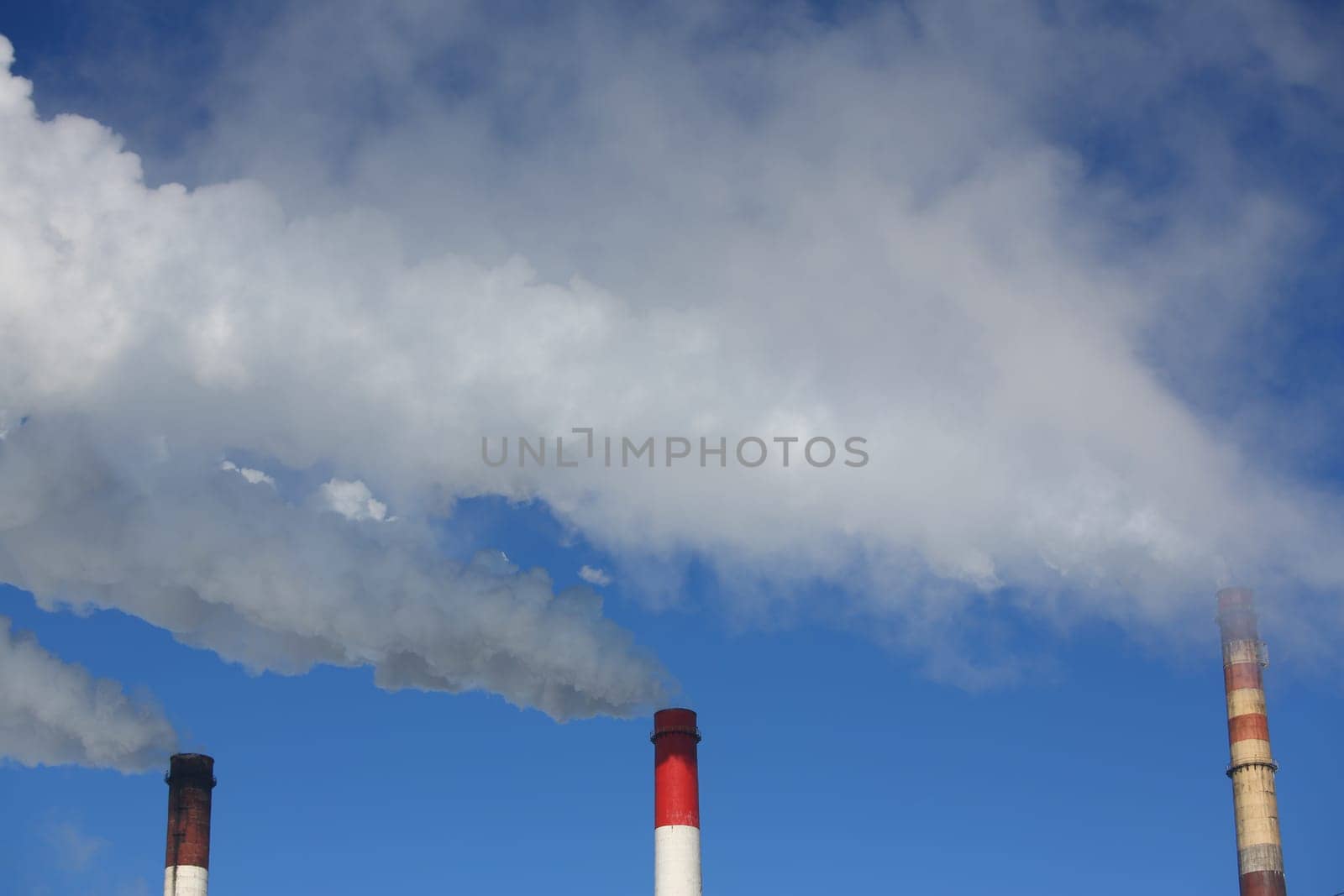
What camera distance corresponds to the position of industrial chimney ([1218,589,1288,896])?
43.2 metres

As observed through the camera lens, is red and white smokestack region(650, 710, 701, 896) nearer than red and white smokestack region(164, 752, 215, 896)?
Yes

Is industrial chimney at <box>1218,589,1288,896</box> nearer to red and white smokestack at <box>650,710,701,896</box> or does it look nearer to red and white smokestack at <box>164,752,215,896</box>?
red and white smokestack at <box>650,710,701,896</box>

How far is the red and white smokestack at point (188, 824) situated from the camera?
40.6 meters

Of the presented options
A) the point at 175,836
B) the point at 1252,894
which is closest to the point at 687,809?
the point at 175,836

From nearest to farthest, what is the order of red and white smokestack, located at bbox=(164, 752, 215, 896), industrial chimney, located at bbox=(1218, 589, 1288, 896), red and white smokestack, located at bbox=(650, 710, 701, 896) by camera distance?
red and white smokestack, located at bbox=(650, 710, 701, 896)
red and white smokestack, located at bbox=(164, 752, 215, 896)
industrial chimney, located at bbox=(1218, 589, 1288, 896)

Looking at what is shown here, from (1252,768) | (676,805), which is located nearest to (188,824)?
(676,805)

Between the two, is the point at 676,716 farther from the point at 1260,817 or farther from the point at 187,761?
the point at 1260,817

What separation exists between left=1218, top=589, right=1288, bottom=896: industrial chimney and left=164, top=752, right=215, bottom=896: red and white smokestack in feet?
91.7

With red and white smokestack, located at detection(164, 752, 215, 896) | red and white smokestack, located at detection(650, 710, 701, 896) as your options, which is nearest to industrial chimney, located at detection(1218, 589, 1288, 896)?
red and white smokestack, located at detection(650, 710, 701, 896)

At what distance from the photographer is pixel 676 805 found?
36.9 m

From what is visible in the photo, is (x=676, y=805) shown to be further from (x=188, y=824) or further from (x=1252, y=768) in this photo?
(x=1252, y=768)

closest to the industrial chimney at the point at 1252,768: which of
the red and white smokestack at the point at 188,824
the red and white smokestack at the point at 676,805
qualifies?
the red and white smokestack at the point at 676,805

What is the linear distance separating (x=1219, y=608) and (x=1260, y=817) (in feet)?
20.7

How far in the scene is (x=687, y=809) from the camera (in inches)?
1454
